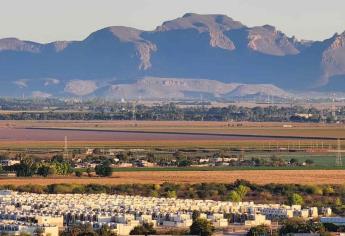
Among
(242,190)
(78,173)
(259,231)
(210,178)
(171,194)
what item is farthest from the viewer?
(78,173)

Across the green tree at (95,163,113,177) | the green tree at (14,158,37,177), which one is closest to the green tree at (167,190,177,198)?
the green tree at (95,163,113,177)

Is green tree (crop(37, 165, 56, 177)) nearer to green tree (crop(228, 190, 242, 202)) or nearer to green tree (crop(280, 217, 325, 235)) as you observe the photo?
green tree (crop(228, 190, 242, 202))

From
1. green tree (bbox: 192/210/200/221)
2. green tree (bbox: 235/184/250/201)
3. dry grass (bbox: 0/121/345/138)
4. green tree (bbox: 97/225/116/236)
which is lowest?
green tree (bbox: 97/225/116/236)

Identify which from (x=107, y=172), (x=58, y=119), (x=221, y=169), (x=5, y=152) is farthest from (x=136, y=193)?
(x=58, y=119)

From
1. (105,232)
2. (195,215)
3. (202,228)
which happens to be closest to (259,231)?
(202,228)

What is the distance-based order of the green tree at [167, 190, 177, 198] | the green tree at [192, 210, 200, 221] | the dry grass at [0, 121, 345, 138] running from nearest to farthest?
the green tree at [192, 210, 200, 221] < the green tree at [167, 190, 177, 198] < the dry grass at [0, 121, 345, 138]

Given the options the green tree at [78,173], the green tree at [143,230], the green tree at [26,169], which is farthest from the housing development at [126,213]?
the green tree at [26,169]

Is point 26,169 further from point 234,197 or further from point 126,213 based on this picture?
point 126,213
